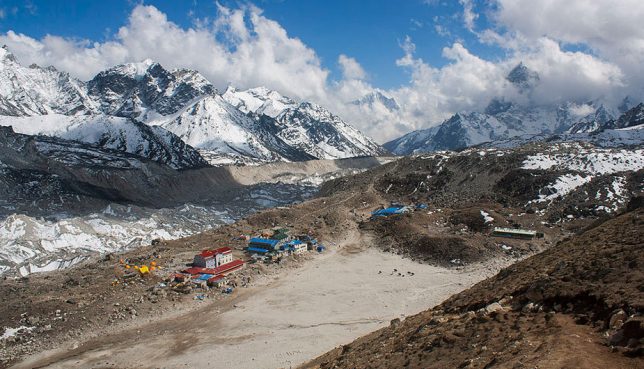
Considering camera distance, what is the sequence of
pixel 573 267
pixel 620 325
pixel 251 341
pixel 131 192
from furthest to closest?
pixel 131 192, pixel 251 341, pixel 573 267, pixel 620 325

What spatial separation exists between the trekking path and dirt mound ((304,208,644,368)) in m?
11.8

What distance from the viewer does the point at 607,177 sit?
257ft

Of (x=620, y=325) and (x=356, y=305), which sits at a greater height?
(x=620, y=325)

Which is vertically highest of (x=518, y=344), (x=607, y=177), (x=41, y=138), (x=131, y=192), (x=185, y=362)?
(x=41, y=138)

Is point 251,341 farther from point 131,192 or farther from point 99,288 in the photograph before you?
point 131,192

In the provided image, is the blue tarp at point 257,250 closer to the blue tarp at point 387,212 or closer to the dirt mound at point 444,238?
the dirt mound at point 444,238

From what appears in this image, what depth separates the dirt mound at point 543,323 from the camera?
617 inches

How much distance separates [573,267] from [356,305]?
2666 cm

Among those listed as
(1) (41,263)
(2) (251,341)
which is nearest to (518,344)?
(2) (251,341)

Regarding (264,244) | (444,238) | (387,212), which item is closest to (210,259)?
Answer: (264,244)

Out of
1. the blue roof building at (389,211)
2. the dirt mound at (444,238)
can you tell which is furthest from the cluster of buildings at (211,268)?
the blue roof building at (389,211)

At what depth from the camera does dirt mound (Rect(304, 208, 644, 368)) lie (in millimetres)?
15664

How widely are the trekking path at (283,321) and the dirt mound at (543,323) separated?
11764 millimetres

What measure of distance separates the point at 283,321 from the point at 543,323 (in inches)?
1141
